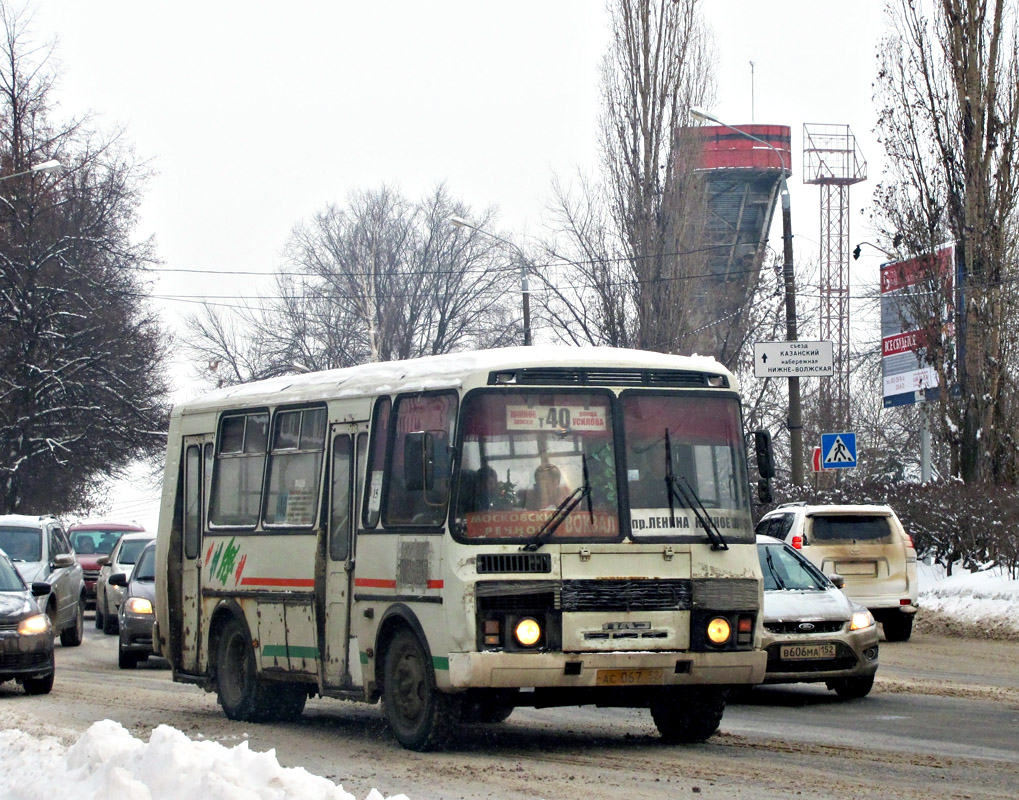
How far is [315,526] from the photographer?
1220 cm

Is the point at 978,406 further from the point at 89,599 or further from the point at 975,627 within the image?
the point at 89,599

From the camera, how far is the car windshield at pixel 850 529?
827 inches

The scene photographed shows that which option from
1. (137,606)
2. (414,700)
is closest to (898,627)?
(137,606)

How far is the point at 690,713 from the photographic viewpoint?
11281mm

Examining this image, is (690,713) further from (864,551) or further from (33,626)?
(864,551)

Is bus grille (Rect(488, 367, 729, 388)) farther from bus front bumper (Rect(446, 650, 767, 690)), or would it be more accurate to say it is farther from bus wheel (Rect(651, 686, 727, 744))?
bus wheel (Rect(651, 686, 727, 744))

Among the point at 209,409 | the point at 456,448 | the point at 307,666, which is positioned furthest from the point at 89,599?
the point at 456,448

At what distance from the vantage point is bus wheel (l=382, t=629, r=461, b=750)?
10.5m

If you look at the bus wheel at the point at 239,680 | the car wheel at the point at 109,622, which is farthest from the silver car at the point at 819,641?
the car wheel at the point at 109,622

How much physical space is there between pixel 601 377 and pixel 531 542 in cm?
128

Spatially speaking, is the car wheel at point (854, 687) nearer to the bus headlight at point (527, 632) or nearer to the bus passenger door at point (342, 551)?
the bus passenger door at point (342, 551)

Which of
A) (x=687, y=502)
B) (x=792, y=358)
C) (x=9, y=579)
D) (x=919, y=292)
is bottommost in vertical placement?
(x=9, y=579)

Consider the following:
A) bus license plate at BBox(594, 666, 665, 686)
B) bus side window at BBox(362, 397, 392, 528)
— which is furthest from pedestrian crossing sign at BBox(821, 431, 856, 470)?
bus license plate at BBox(594, 666, 665, 686)

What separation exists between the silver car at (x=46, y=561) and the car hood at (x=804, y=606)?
11110 mm
